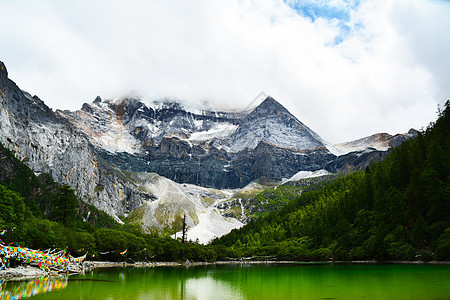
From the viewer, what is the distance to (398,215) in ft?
240

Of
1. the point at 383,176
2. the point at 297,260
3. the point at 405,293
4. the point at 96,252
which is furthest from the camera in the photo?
the point at 297,260

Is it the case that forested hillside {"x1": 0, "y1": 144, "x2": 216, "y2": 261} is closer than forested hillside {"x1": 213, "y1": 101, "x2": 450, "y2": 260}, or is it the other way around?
forested hillside {"x1": 0, "y1": 144, "x2": 216, "y2": 261}

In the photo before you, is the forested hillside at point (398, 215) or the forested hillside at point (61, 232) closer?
the forested hillside at point (61, 232)

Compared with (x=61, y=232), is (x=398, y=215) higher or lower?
higher

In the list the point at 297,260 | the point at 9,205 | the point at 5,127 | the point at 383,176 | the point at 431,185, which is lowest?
the point at 297,260

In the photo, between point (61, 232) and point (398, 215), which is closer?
point (61, 232)

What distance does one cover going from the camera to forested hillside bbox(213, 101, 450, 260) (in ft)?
207

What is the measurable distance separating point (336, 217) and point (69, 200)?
247ft

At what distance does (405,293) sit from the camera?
2541 centimetres

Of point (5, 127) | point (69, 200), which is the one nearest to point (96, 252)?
point (69, 200)

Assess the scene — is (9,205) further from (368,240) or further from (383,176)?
(383,176)

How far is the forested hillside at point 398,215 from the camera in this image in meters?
63.0

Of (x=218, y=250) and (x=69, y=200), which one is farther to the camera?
(x=218, y=250)

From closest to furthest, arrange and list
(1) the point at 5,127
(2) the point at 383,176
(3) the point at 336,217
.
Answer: (2) the point at 383,176, (3) the point at 336,217, (1) the point at 5,127
